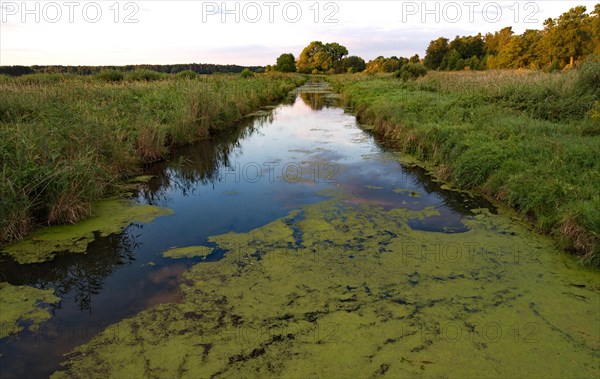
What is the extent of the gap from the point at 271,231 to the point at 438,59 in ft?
155

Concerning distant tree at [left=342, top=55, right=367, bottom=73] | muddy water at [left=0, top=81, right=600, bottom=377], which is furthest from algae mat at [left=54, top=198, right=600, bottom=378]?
distant tree at [left=342, top=55, right=367, bottom=73]

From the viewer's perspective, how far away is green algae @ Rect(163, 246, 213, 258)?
4285 millimetres

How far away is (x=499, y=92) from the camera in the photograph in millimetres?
10266

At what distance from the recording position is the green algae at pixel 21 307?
3119 mm

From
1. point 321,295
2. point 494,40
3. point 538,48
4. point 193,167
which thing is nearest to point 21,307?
point 321,295

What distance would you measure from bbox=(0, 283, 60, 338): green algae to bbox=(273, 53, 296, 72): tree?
6039 centimetres

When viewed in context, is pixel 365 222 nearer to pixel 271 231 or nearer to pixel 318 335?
pixel 271 231

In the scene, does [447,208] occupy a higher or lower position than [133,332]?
higher

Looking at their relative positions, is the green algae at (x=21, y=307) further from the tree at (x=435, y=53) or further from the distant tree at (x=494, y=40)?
the distant tree at (x=494, y=40)

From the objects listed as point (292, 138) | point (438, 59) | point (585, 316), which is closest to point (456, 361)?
point (585, 316)

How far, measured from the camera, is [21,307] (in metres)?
3.38

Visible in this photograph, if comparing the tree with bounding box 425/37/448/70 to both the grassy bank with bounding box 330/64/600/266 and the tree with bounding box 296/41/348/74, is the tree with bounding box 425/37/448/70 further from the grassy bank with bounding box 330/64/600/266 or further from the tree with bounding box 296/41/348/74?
the grassy bank with bounding box 330/64/600/266

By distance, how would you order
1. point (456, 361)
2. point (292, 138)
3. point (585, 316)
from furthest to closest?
point (292, 138) < point (585, 316) < point (456, 361)

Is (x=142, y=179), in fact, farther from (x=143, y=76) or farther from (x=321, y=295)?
(x=143, y=76)
